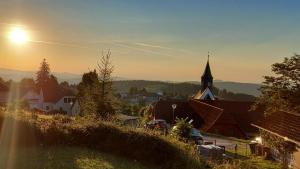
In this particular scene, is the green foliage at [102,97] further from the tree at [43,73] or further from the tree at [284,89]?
the tree at [43,73]

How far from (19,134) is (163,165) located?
555cm

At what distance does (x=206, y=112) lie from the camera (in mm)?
55375

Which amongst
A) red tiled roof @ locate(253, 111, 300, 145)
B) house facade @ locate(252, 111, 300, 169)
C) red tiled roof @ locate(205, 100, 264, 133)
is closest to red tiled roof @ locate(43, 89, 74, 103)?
red tiled roof @ locate(205, 100, 264, 133)

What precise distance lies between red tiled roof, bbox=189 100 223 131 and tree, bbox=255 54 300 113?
1991 centimetres

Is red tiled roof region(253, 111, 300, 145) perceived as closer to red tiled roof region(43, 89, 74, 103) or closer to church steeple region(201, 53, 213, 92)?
church steeple region(201, 53, 213, 92)

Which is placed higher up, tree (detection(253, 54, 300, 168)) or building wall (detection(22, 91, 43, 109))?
tree (detection(253, 54, 300, 168))

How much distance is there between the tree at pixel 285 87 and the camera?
30.0 meters

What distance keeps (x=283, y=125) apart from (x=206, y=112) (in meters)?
27.9

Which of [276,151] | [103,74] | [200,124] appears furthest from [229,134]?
[276,151]

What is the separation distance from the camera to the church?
50938 millimetres

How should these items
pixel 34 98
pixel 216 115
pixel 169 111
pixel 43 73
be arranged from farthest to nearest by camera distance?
1. pixel 43 73
2. pixel 34 98
3. pixel 169 111
4. pixel 216 115

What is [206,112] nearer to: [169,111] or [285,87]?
[169,111]

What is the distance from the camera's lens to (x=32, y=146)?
15047mm

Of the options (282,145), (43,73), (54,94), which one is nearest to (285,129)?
(282,145)
